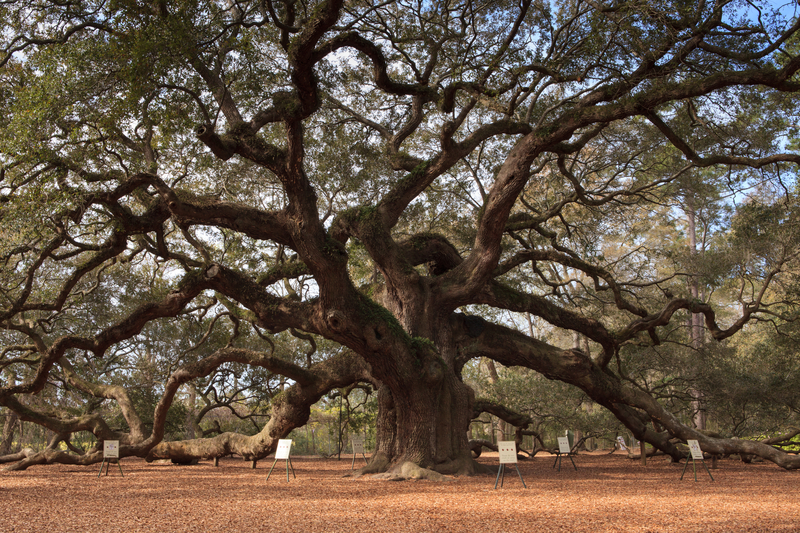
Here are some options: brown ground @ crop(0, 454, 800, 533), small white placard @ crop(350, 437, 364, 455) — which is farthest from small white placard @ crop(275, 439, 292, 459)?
small white placard @ crop(350, 437, 364, 455)

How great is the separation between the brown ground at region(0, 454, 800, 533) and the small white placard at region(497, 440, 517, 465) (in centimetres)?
40

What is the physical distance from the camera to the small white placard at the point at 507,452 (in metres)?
7.64

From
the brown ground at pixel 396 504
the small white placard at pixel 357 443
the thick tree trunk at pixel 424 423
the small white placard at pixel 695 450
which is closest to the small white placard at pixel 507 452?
the brown ground at pixel 396 504

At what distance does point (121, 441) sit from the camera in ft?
37.1

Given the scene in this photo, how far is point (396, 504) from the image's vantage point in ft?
19.3

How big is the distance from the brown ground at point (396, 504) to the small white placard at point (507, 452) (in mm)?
399

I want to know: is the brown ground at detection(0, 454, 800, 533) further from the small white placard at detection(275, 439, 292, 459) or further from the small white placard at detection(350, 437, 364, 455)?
the small white placard at detection(350, 437, 364, 455)

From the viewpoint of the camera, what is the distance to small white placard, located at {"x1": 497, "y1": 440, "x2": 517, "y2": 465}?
301 inches

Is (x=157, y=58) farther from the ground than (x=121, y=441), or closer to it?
farther from the ground

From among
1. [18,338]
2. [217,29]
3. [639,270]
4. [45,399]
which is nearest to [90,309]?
[18,338]

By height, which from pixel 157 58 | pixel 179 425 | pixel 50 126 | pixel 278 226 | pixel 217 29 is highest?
pixel 217 29

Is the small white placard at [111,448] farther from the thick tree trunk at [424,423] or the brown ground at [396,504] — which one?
the thick tree trunk at [424,423]

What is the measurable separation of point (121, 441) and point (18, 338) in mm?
7118

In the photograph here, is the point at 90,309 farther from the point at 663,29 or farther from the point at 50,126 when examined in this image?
the point at 663,29
